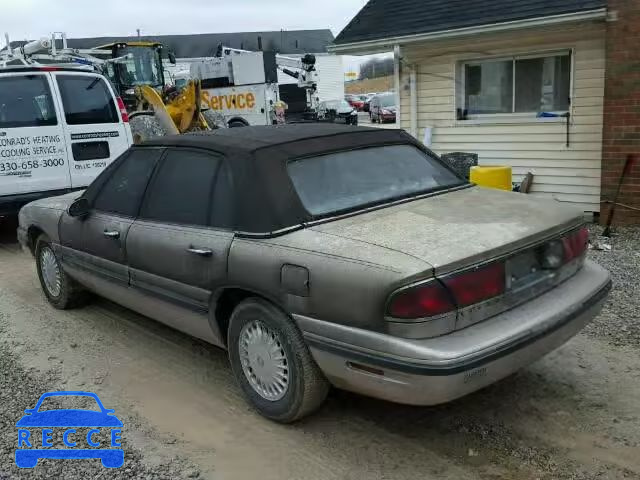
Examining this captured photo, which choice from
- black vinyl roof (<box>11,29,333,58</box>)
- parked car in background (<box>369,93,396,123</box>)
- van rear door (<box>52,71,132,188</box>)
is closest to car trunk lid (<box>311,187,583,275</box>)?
van rear door (<box>52,71,132,188</box>)

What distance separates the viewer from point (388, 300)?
2811 mm

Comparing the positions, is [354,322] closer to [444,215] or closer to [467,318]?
[467,318]

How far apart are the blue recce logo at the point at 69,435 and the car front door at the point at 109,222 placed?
103 centimetres

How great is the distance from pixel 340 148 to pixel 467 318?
4.94 ft

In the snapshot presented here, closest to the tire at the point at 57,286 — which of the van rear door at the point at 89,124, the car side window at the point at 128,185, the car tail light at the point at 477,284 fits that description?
the car side window at the point at 128,185

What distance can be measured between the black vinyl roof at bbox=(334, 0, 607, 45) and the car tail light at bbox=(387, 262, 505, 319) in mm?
5953

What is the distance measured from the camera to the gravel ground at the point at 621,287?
15.0 feet

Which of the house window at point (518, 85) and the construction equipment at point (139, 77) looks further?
the construction equipment at point (139, 77)

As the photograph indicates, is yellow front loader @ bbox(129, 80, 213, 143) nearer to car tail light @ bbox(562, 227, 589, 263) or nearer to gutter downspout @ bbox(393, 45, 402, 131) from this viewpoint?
gutter downspout @ bbox(393, 45, 402, 131)

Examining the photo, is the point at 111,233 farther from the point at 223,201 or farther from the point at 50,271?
the point at 50,271

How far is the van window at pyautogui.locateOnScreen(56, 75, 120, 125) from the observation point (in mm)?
8164

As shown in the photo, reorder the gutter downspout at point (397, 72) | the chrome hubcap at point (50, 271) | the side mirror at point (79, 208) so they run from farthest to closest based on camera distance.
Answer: the gutter downspout at point (397, 72) → the chrome hubcap at point (50, 271) → the side mirror at point (79, 208)

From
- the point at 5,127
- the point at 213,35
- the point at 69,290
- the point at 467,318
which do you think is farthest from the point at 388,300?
the point at 213,35

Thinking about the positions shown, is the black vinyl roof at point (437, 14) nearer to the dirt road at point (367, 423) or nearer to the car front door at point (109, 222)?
the dirt road at point (367, 423)
